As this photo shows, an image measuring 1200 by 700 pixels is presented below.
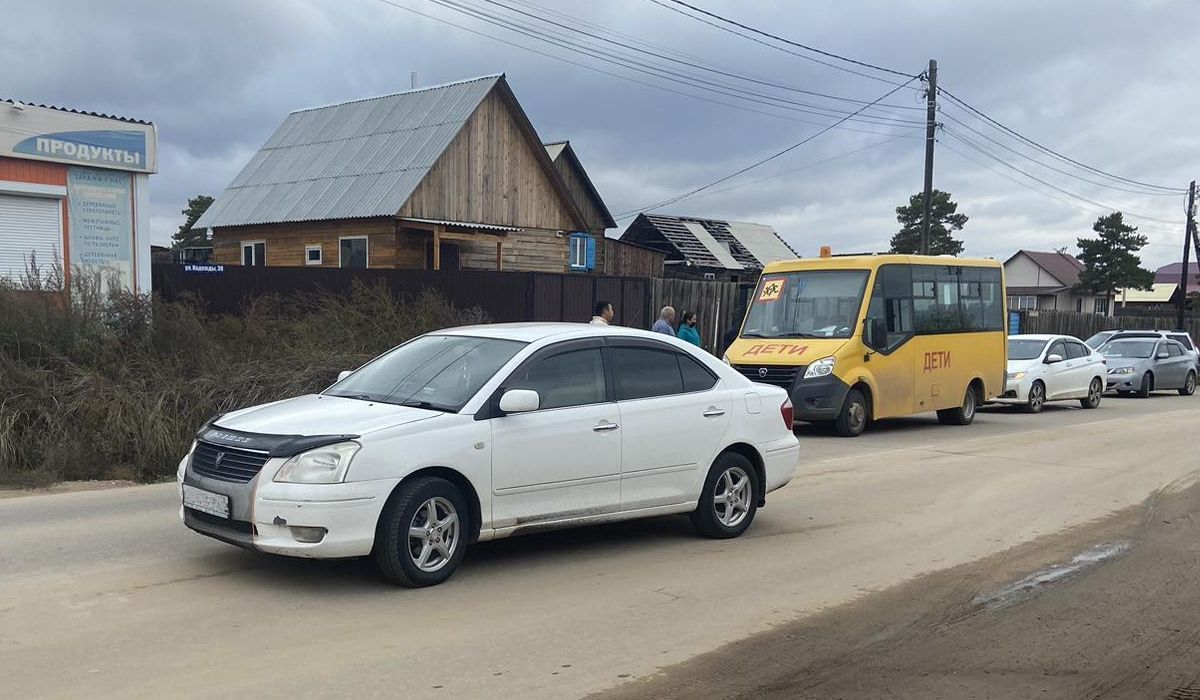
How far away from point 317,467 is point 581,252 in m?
29.0

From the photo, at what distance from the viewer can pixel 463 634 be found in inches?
221

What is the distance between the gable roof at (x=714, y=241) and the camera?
46125mm

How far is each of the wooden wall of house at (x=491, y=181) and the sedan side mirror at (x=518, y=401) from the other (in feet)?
71.5

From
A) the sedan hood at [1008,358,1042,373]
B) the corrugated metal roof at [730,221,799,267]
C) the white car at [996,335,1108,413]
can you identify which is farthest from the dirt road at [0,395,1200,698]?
the corrugated metal roof at [730,221,799,267]

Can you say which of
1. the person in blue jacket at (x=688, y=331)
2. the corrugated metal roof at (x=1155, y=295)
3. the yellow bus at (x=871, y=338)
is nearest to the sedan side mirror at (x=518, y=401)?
the yellow bus at (x=871, y=338)

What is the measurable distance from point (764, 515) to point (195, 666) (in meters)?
5.40

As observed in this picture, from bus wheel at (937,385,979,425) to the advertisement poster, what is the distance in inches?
534

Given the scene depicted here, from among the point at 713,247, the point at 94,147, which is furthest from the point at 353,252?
the point at 713,247

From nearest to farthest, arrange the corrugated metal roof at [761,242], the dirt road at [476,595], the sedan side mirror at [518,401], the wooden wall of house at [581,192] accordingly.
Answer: the dirt road at [476,595]
the sedan side mirror at [518,401]
the wooden wall of house at [581,192]
the corrugated metal roof at [761,242]

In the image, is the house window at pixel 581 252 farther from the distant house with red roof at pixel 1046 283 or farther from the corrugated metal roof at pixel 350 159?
the distant house with red roof at pixel 1046 283

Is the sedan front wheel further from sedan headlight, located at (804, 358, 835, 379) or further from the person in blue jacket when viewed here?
the person in blue jacket

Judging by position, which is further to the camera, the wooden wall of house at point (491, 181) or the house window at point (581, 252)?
the house window at point (581, 252)

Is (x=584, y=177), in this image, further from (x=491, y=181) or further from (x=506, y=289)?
(x=506, y=289)

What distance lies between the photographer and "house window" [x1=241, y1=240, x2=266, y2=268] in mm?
32062
